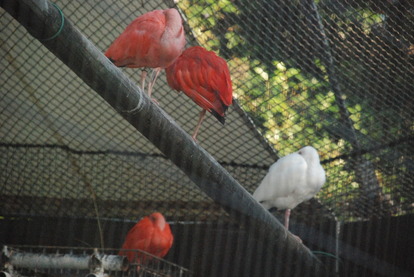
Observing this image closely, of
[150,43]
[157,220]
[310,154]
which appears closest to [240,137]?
[310,154]

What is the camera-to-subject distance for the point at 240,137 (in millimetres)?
2055

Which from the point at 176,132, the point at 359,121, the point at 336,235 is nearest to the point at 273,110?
the point at 359,121

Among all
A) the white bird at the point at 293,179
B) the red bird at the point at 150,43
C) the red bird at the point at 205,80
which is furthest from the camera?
the white bird at the point at 293,179

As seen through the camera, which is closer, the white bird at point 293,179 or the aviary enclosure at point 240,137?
the aviary enclosure at point 240,137

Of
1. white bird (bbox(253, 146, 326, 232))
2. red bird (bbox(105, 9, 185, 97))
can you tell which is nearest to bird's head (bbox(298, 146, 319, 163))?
white bird (bbox(253, 146, 326, 232))

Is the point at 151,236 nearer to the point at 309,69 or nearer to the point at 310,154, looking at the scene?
the point at 310,154

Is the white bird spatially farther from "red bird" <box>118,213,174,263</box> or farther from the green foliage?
"red bird" <box>118,213,174,263</box>

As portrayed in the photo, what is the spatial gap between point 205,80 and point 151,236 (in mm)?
534

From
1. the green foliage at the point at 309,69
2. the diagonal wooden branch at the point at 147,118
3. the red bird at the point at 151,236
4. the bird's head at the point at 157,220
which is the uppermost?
the green foliage at the point at 309,69

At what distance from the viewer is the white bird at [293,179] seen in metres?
2.10

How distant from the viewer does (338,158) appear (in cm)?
214

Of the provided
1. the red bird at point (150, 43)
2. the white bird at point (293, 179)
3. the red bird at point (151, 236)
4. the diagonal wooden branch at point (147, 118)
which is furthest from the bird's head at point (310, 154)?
the red bird at point (150, 43)

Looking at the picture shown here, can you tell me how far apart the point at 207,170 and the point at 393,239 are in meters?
0.85

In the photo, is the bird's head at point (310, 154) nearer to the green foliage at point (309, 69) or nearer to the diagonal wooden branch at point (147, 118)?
the green foliage at point (309, 69)
